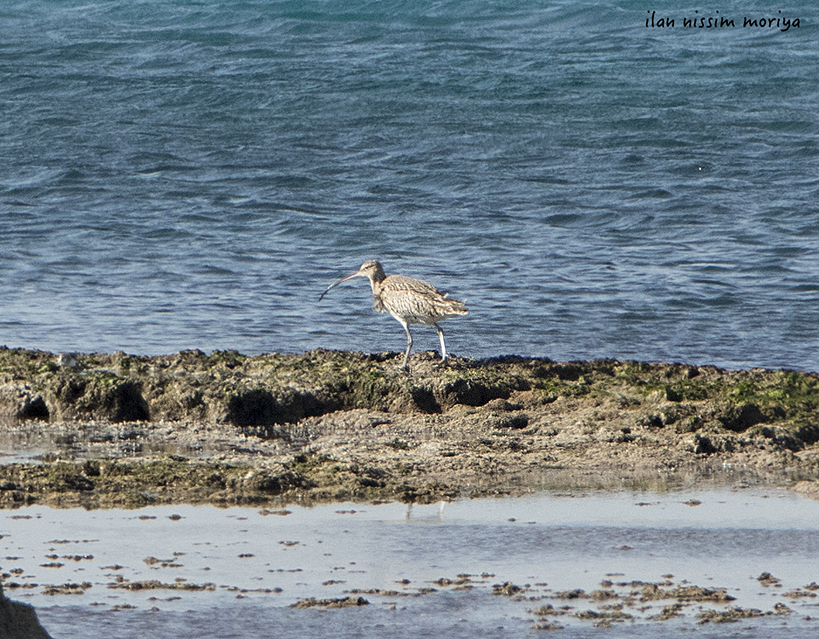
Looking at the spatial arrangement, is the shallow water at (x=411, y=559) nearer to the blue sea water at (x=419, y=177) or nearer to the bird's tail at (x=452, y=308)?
the bird's tail at (x=452, y=308)

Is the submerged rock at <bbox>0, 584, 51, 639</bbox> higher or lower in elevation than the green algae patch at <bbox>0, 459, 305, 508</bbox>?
higher

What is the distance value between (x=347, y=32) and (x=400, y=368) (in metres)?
21.7

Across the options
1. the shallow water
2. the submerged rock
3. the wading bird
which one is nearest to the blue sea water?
the wading bird

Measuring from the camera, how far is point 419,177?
18625 mm

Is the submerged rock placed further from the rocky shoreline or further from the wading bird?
the wading bird

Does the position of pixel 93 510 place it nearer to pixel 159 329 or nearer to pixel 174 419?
pixel 174 419

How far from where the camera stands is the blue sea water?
1217 centimetres

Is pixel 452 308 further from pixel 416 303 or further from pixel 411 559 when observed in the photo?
pixel 411 559

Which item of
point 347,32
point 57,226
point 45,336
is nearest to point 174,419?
point 45,336

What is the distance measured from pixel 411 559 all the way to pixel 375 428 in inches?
104

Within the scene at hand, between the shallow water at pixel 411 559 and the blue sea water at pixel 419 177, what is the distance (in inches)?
183

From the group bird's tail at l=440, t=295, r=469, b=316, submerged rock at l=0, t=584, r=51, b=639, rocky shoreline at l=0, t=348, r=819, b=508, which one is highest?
bird's tail at l=440, t=295, r=469, b=316

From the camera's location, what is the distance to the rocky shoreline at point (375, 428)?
6.77m

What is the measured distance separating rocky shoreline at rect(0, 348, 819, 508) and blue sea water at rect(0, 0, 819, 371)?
1.89 m
